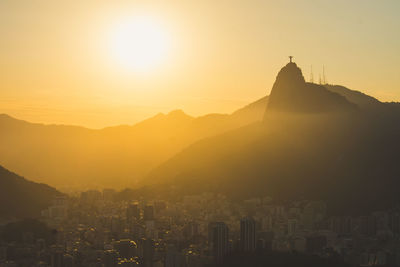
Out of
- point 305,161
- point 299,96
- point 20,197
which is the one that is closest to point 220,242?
point 305,161

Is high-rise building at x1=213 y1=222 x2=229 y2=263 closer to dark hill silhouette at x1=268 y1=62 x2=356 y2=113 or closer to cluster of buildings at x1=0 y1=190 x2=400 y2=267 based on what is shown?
cluster of buildings at x1=0 y1=190 x2=400 y2=267

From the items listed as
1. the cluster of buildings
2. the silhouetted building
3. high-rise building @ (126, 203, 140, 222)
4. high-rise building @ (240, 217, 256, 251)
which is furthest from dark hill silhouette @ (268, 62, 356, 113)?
the silhouetted building

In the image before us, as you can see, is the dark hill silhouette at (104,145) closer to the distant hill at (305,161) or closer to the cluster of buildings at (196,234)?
the distant hill at (305,161)

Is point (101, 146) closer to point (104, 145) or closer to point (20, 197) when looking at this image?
point (104, 145)

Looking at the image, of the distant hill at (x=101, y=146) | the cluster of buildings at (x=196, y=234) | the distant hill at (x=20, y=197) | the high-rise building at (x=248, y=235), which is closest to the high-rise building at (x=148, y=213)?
the cluster of buildings at (x=196, y=234)

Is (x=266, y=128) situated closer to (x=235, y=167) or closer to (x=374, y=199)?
(x=235, y=167)
